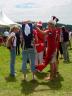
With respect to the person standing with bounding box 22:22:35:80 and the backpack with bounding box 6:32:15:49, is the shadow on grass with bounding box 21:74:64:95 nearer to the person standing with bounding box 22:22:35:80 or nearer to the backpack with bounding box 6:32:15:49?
the person standing with bounding box 22:22:35:80

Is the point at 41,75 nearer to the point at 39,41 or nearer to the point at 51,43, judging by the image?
the point at 39,41

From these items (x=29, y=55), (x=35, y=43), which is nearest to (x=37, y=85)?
(x=29, y=55)

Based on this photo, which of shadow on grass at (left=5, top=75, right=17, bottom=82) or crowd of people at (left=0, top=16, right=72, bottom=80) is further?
shadow on grass at (left=5, top=75, right=17, bottom=82)

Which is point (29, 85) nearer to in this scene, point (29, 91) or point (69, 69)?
point (29, 91)

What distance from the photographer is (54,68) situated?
11.9 meters

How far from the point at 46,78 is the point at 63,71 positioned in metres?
2.55

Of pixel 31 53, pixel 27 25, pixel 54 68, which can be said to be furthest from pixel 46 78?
pixel 27 25

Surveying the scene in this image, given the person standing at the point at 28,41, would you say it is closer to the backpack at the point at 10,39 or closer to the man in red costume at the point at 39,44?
the man in red costume at the point at 39,44

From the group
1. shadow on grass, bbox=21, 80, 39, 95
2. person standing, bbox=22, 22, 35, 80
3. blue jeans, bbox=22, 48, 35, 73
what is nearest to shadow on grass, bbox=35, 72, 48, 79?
shadow on grass, bbox=21, 80, 39, 95

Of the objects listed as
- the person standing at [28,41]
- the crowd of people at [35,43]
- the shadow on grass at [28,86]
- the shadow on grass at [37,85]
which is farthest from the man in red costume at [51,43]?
the shadow on grass at [28,86]

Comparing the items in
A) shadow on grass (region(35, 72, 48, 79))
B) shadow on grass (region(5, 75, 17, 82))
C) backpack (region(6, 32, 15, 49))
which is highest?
backpack (region(6, 32, 15, 49))

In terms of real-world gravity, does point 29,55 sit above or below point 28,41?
below

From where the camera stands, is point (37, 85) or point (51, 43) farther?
point (51, 43)

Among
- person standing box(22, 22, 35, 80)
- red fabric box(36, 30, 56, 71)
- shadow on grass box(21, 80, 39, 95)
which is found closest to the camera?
shadow on grass box(21, 80, 39, 95)
